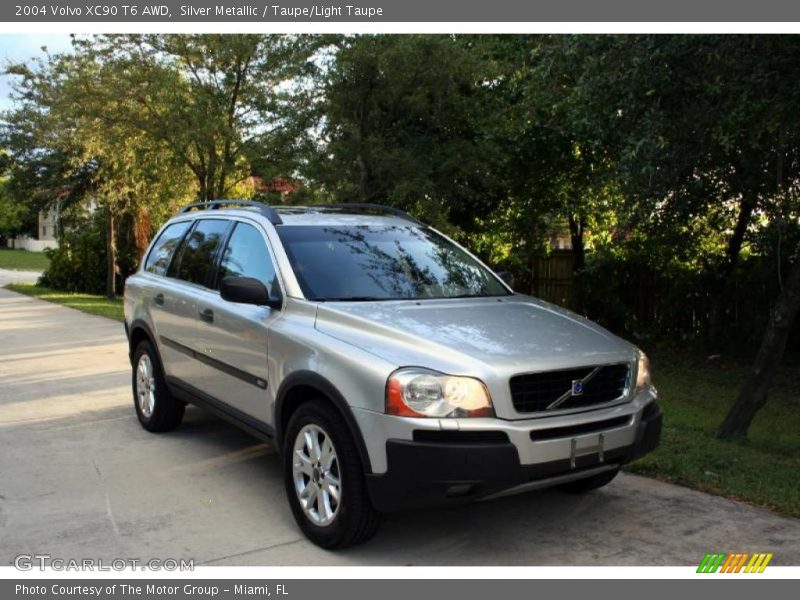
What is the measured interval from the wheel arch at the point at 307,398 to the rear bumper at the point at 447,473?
16 cm

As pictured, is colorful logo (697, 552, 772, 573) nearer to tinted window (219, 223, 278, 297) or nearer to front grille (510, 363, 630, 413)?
front grille (510, 363, 630, 413)

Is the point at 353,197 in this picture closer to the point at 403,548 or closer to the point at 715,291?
the point at 715,291

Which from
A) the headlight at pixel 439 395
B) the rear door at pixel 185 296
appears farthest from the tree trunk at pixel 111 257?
the headlight at pixel 439 395

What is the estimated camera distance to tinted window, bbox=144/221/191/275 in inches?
274

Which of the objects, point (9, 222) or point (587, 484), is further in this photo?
point (9, 222)

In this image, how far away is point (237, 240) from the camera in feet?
19.2

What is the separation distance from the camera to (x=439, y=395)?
13.1ft

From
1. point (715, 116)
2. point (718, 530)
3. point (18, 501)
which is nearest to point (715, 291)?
point (715, 116)

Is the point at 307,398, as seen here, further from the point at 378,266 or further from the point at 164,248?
the point at 164,248

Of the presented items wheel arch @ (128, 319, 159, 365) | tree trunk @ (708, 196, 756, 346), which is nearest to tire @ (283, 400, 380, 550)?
wheel arch @ (128, 319, 159, 365)

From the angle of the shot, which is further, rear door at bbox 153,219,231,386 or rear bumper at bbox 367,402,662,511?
Answer: rear door at bbox 153,219,231,386

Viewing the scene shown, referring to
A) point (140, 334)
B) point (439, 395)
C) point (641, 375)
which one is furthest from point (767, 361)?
point (140, 334)

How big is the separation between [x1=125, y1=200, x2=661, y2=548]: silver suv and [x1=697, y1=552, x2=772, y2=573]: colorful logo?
2.12 ft

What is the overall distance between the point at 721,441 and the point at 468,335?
140 inches
